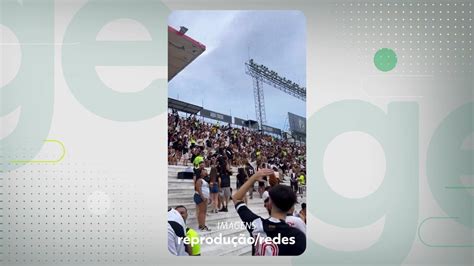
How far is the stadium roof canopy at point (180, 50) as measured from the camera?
1.93 metres

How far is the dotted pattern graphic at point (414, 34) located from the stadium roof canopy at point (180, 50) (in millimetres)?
739

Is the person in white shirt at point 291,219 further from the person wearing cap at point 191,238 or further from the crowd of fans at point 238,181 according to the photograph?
the person wearing cap at point 191,238

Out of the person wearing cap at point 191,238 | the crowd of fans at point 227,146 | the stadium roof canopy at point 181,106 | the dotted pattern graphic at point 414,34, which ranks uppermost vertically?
the dotted pattern graphic at point 414,34

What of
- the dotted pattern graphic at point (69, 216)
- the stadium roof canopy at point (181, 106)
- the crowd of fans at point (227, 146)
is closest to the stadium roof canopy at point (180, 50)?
the stadium roof canopy at point (181, 106)

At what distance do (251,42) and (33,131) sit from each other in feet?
3.90

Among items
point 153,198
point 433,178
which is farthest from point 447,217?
point 153,198

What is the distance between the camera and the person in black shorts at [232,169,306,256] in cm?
195

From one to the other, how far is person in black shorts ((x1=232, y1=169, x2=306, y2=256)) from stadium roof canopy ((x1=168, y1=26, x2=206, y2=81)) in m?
0.68

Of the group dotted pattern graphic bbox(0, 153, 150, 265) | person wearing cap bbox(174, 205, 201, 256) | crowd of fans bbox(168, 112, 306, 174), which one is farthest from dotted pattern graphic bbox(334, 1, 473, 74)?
dotted pattern graphic bbox(0, 153, 150, 265)

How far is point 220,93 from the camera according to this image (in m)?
1.95

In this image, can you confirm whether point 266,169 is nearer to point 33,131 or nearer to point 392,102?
point 392,102

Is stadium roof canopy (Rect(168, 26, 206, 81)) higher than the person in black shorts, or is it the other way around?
stadium roof canopy (Rect(168, 26, 206, 81))

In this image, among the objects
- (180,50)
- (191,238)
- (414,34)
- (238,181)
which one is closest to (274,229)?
(238,181)

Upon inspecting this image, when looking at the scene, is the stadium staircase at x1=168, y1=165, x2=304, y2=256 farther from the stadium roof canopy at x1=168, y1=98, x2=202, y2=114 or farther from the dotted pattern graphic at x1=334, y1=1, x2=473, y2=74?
the dotted pattern graphic at x1=334, y1=1, x2=473, y2=74
